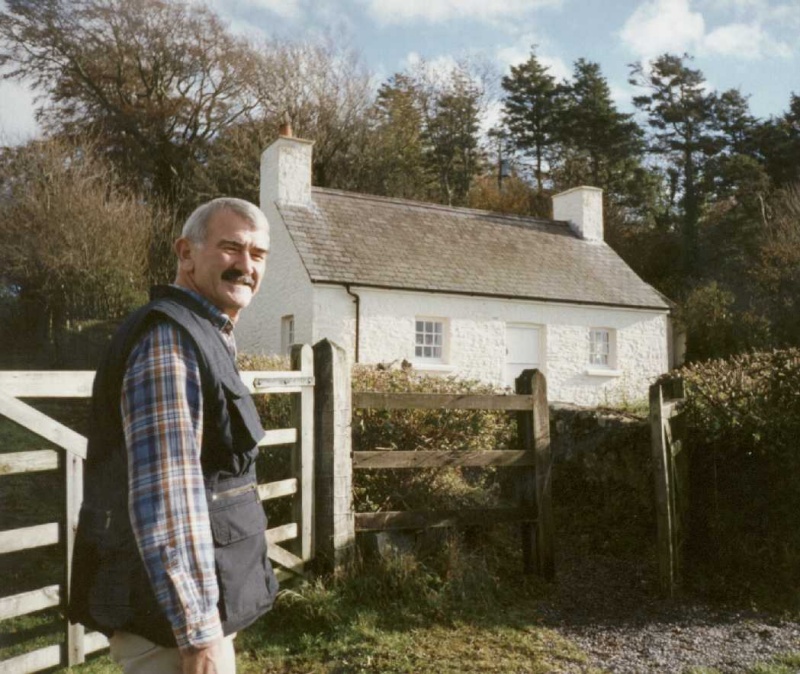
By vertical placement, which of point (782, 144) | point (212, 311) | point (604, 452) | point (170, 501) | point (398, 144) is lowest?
point (604, 452)

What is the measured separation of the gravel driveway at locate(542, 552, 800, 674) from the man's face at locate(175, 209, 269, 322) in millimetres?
3399

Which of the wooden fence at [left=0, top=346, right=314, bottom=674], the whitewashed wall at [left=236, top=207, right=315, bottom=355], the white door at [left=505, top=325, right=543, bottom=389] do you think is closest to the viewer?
the wooden fence at [left=0, top=346, right=314, bottom=674]

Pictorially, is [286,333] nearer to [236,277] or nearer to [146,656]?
[236,277]

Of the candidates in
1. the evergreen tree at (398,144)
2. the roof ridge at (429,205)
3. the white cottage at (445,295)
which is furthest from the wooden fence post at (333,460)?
the evergreen tree at (398,144)

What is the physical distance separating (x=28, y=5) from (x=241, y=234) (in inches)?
1069

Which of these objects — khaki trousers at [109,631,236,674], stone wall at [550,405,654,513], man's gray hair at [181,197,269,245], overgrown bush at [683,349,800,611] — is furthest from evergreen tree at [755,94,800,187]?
khaki trousers at [109,631,236,674]

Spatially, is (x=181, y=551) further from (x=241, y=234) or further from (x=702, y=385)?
(x=702, y=385)

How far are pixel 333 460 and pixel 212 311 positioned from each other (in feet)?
10.9

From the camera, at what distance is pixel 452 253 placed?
62.7 feet

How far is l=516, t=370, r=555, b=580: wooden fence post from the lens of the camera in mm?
5773

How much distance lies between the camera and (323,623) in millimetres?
4590

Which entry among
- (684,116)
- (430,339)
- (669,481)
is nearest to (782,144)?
(684,116)

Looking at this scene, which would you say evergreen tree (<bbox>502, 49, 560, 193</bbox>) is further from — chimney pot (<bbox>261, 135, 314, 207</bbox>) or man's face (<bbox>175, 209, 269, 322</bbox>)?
man's face (<bbox>175, 209, 269, 322</bbox>)

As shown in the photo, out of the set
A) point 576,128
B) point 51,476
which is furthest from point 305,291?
point 576,128
